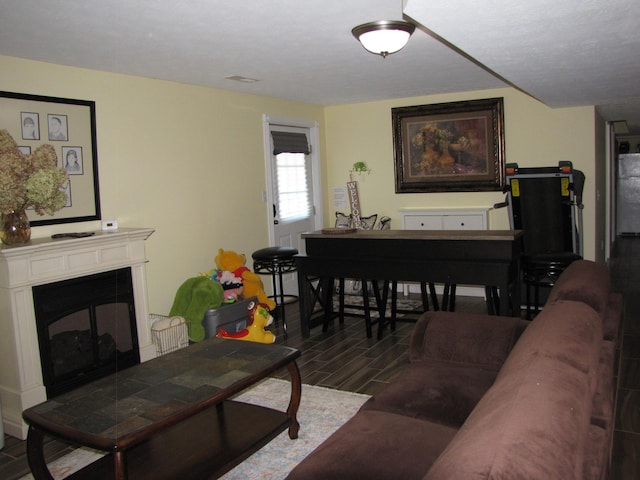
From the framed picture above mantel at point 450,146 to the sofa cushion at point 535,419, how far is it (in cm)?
466

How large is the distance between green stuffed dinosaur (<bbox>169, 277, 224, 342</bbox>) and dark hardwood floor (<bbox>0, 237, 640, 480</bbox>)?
0.71 metres

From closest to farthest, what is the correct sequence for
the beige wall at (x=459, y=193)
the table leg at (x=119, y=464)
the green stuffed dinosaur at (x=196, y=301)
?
the table leg at (x=119, y=464) → the green stuffed dinosaur at (x=196, y=301) → the beige wall at (x=459, y=193)

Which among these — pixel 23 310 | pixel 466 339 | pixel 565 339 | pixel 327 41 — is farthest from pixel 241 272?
pixel 565 339

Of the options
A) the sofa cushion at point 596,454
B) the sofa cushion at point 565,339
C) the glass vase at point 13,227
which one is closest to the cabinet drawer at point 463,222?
the sofa cushion at point 565,339

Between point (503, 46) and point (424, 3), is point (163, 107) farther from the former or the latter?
point (424, 3)

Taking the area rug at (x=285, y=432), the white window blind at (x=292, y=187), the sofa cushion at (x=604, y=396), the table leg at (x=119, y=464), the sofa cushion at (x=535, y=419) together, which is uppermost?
the white window blind at (x=292, y=187)

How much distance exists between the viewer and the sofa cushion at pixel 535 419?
105cm

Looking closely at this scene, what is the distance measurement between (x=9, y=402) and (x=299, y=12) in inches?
113

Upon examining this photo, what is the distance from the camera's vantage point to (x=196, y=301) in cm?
457

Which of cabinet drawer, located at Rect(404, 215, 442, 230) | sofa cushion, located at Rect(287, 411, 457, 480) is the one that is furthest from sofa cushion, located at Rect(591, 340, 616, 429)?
cabinet drawer, located at Rect(404, 215, 442, 230)

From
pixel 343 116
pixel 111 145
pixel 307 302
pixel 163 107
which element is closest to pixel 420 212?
pixel 343 116

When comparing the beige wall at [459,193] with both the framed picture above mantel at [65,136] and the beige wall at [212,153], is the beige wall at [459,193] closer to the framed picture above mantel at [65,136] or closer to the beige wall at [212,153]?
the beige wall at [212,153]

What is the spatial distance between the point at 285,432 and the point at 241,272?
2248mm

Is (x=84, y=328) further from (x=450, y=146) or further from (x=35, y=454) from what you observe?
(x=450, y=146)
